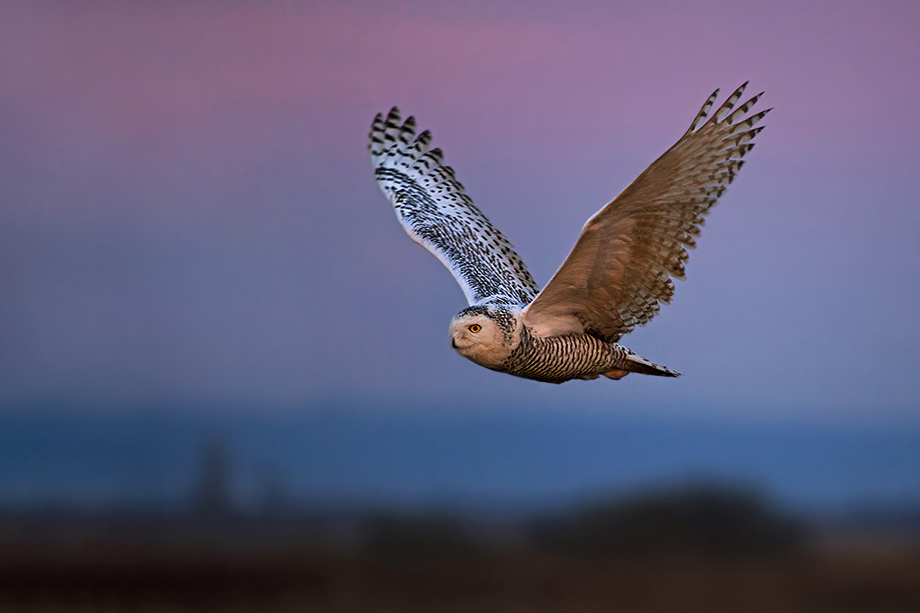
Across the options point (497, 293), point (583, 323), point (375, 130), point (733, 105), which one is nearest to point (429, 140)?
point (375, 130)

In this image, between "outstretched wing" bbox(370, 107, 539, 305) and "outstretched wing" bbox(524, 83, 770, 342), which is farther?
"outstretched wing" bbox(370, 107, 539, 305)

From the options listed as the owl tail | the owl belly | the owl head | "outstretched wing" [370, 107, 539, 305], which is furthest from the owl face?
A: the owl tail

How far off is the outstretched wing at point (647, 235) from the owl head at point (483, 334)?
0.33 m

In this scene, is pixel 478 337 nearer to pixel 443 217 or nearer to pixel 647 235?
pixel 647 235

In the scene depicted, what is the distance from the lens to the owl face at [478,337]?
5875 millimetres

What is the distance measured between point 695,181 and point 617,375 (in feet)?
5.47

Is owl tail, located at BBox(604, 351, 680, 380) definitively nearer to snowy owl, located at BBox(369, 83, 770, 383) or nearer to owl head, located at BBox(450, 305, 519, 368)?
snowy owl, located at BBox(369, 83, 770, 383)

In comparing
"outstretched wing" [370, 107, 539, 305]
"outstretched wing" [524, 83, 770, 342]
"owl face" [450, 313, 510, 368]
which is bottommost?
"owl face" [450, 313, 510, 368]

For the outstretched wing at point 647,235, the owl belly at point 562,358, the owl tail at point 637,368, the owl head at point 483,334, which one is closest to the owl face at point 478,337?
the owl head at point 483,334

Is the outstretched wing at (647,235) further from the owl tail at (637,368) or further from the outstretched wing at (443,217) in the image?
the outstretched wing at (443,217)

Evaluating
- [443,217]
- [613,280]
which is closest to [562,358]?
[613,280]

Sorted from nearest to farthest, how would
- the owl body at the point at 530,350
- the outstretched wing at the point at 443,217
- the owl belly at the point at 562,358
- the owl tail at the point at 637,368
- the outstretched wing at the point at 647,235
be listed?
the outstretched wing at the point at 647,235 → the owl body at the point at 530,350 → the owl belly at the point at 562,358 → the owl tail at the point at 637,368 → the outstretched wing at the point at 443,217

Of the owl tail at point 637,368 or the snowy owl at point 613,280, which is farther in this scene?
the owl tail at point 637,368

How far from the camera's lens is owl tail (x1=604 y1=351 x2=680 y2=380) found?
6641mm
